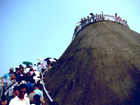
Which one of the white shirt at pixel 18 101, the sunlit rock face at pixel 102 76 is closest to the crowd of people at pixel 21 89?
the white shirt at pixel 18 101

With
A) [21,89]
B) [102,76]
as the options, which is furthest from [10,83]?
[102,76]

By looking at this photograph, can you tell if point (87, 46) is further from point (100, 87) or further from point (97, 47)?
point (100, 87)

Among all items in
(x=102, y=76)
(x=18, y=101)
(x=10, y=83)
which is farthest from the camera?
(x=10, y=83)

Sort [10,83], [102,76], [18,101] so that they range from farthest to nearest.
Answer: [10,83], [102,76], [18,101]

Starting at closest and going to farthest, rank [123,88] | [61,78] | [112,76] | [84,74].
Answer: [123,88]
[112,76]
[84,74]
[61,78]

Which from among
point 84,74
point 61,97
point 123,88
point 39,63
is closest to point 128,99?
point 123,88

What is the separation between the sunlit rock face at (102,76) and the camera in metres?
6.48

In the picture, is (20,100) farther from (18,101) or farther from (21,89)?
(21,89)

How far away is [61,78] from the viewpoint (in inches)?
364

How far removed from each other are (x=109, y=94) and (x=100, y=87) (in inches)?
26.1

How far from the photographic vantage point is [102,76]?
757 cm

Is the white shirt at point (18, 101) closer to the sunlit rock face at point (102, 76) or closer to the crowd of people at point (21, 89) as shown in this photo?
the crowd of people at point (21, 89)

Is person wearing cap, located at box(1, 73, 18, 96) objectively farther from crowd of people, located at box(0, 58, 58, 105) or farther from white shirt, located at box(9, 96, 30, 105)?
white shirt, located at box(9, 96, 30, 105)

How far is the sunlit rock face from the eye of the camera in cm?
648
